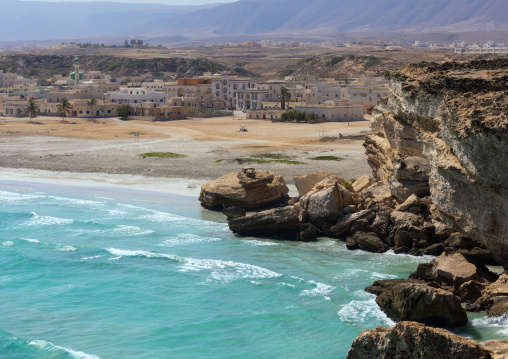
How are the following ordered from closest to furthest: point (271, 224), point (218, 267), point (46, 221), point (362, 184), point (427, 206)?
1. point (218, 267)
2. point (427, 206)
3. point (271, 224)
4. point (46, 221)
5. point (362, 184)

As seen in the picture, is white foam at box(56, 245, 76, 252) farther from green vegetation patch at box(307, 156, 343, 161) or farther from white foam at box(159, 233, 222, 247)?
green vegetation patch at box(307, 156, 343, 161)

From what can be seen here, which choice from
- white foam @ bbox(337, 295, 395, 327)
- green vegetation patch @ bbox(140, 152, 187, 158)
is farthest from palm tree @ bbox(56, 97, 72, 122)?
white foam @ bbox(337, 295, 395, 327)

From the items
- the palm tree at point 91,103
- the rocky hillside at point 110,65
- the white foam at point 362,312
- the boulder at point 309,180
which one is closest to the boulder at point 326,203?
the boulder at point 309,180

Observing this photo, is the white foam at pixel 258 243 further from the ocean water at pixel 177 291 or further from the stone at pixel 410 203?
the stone at pixel 410 203

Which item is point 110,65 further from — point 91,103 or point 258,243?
point 258,243

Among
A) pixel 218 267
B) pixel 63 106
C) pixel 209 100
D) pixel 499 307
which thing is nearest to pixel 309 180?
pixel 218 267

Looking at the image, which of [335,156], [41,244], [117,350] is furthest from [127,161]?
[117,350]
